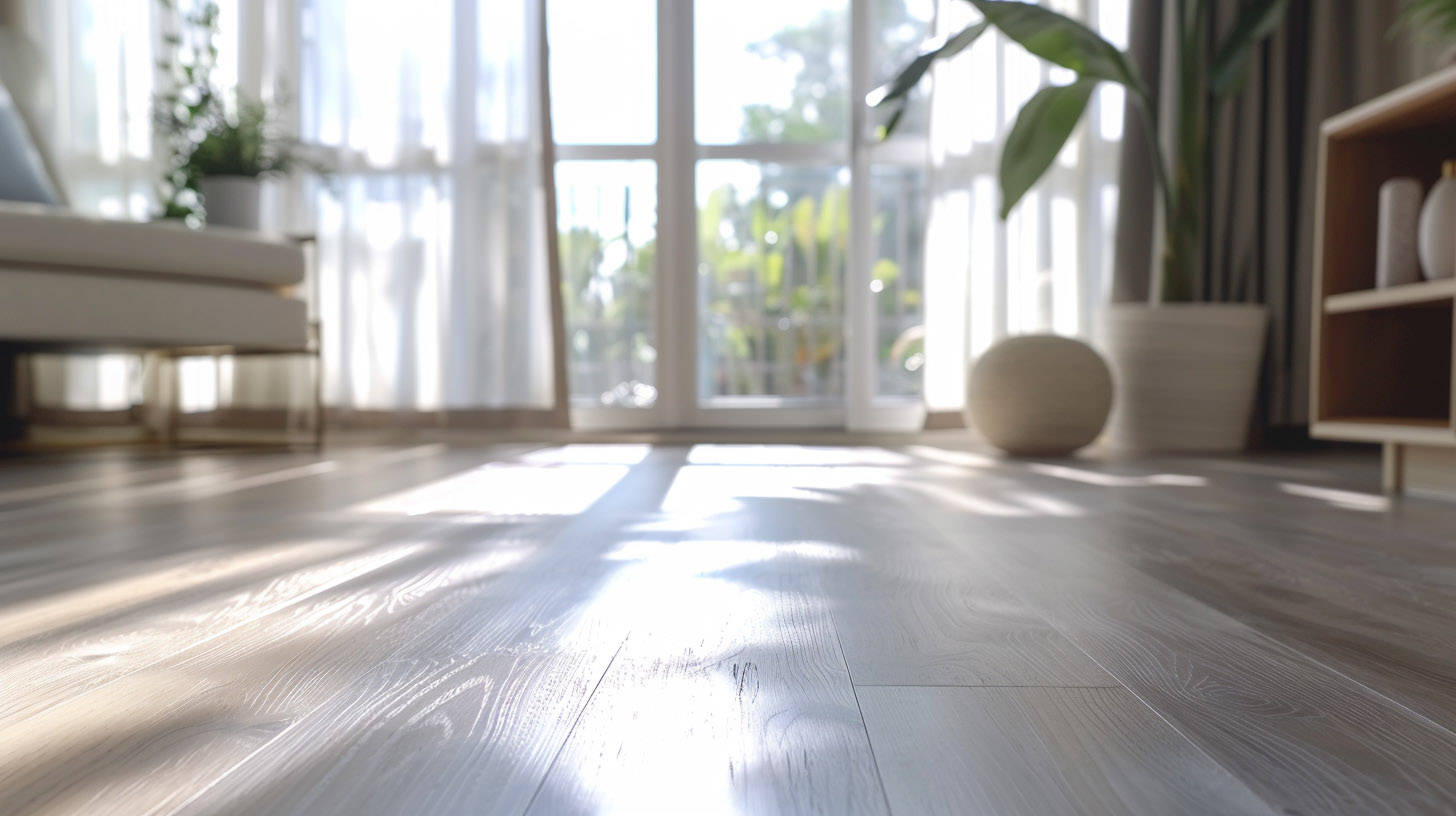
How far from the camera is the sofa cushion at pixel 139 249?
210cm

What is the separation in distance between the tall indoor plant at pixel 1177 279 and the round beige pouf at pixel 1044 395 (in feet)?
0.70

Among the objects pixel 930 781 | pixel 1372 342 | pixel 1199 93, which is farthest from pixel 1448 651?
pixel 1199 93

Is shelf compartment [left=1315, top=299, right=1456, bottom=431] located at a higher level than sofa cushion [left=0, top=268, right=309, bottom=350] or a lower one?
lower

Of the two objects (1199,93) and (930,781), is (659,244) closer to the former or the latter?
(1199,93)

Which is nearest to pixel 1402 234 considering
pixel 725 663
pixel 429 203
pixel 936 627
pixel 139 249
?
pixel 936 627

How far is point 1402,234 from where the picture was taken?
5.69ft

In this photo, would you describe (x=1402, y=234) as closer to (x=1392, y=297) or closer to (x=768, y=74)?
(x=1392, y=297)

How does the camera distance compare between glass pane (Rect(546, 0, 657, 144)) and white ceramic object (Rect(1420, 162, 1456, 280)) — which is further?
glass pane (Rect(546, 0, 657, 144))

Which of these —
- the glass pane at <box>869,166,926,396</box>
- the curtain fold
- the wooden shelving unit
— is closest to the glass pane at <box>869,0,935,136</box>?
the glass pane at <box>869,166,926,396</box>

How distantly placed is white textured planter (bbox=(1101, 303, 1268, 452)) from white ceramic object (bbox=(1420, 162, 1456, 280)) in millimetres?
909

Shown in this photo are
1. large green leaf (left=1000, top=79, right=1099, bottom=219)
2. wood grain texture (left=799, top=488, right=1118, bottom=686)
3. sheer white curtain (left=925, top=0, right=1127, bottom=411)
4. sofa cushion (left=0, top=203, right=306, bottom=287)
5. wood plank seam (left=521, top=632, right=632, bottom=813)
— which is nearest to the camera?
wood plank seam (left=521, top=632, right=632, bottom=813)

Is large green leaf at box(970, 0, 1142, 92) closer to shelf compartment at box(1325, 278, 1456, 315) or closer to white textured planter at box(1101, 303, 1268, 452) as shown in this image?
white textured planter at box(1101, 303, 1268, 452)

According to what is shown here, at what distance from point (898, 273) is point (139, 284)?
220 centimetres

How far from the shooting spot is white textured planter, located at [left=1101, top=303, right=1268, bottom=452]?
2.57m
